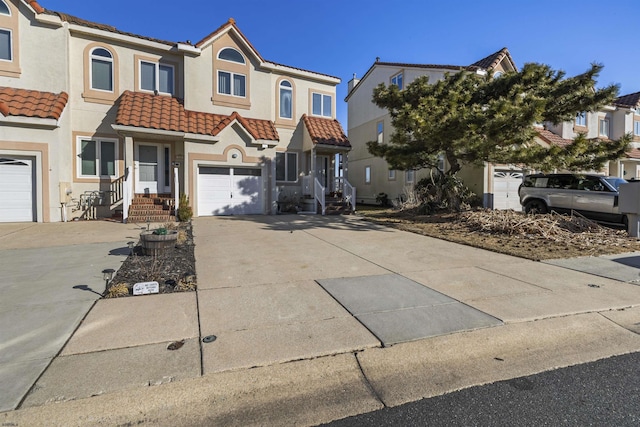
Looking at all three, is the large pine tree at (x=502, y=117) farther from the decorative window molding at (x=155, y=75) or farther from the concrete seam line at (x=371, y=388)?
the decorative window molding at (x=155, y=75)

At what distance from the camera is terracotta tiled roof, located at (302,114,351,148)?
16.0 meters

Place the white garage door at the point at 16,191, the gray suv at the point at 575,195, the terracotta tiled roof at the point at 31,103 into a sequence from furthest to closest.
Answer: the white garage door at the point at 16,191 → the terracotta tiled roof at the point at 31,103 → the gray suv at the point at 575,195

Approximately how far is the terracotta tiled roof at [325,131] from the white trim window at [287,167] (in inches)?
66.3

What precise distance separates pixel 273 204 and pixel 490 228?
9122 millimetres

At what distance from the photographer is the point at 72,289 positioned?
464 cm

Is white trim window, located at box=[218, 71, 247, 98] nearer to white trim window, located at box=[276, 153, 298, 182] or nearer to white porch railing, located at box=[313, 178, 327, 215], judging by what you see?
white trim window, located at box=[276, 153, 298, 182]

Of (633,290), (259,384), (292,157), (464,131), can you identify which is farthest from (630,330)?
(292,157)

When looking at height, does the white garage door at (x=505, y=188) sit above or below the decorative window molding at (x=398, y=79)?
below

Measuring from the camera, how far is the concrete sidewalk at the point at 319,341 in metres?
2.38

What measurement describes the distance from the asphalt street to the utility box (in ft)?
27.3

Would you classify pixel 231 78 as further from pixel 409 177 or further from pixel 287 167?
pixel 409 177

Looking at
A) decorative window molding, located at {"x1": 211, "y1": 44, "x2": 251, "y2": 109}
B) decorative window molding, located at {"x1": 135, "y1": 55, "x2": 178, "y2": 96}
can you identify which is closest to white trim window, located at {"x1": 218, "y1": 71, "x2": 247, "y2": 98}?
decorative window molding, located at {"x1": 211, "y1": 44, "x2": 251, "y2": 109}

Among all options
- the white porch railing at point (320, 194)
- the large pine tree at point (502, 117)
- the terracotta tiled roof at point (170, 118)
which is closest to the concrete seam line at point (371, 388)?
the large pine tree at point (502, 117)

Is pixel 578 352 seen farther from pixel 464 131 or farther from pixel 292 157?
pixel 292 157
